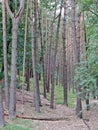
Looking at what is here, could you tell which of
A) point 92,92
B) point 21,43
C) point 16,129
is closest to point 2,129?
point 16,129

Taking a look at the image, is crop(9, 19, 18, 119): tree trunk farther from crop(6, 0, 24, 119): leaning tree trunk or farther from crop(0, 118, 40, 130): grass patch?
crop(0, 118, 40, 130): grass patch

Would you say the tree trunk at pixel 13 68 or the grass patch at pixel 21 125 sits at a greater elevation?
the tree trunk at pixel 13 68

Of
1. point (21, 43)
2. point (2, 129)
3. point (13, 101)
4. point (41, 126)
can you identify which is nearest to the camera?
point (2, 129)

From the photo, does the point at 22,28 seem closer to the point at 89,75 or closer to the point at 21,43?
the point at 21,43

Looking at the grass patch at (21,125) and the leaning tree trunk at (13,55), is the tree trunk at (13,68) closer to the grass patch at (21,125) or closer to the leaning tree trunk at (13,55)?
the leaning tree trunk at (13,55)

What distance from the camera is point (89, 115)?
11.5 m

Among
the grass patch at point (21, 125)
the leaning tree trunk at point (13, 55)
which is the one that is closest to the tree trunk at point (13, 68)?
the leaning tree trunk at point (13, 55)

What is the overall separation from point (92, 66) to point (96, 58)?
0.24 meters

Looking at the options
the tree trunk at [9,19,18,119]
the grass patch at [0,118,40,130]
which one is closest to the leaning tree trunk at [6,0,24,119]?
the tree trunk at [9,19,18,119]

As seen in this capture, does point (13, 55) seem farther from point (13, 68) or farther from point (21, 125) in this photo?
point (21, 125)

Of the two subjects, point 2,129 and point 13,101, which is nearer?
point 2,129

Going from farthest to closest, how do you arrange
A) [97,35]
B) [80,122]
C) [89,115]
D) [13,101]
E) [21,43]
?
1. [21,43]
2. [89,115]
3. [80,122]
4. [13,101]
5. [97,35]

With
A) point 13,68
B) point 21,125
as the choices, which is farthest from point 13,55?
point 21,125

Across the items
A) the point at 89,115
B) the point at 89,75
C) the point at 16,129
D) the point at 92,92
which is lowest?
the point at 89,115
